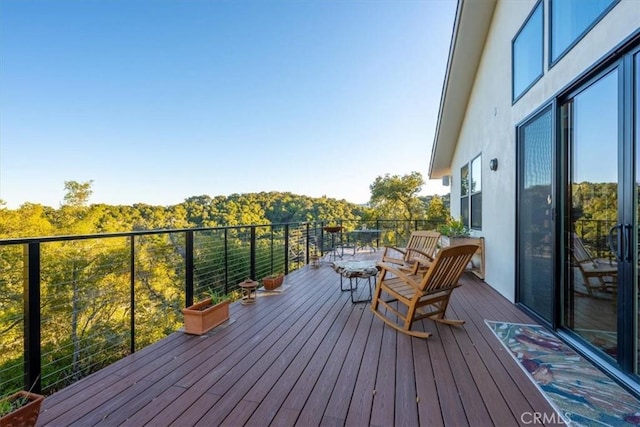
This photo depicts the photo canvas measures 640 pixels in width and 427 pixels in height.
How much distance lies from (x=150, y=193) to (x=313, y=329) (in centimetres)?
2263

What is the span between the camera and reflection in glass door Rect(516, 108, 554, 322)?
110 inches

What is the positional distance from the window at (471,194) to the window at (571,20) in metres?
2.56

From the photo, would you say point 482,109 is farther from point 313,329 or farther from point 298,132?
point 298,132

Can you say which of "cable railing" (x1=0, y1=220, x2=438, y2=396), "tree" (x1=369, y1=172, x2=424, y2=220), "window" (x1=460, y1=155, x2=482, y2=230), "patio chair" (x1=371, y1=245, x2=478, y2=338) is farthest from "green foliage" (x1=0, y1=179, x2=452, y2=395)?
"patio chair" (x1=371, y1=245, x2=478, y2=338)

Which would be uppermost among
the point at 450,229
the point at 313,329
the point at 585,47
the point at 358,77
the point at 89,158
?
the point at 358,77

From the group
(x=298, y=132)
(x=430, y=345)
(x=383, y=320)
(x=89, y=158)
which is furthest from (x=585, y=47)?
(x=89, y=158)

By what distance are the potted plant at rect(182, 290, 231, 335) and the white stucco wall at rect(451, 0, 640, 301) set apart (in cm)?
357

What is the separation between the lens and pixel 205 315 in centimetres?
271

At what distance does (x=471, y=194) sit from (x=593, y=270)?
3.65 m

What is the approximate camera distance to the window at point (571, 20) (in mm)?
2141

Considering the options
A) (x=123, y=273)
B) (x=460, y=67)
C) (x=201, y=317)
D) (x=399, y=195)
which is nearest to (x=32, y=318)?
(x=201, y=317)

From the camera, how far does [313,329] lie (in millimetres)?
2793

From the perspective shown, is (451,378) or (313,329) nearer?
(451,378)

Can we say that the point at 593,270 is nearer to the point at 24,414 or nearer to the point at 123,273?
the point at 24,414
